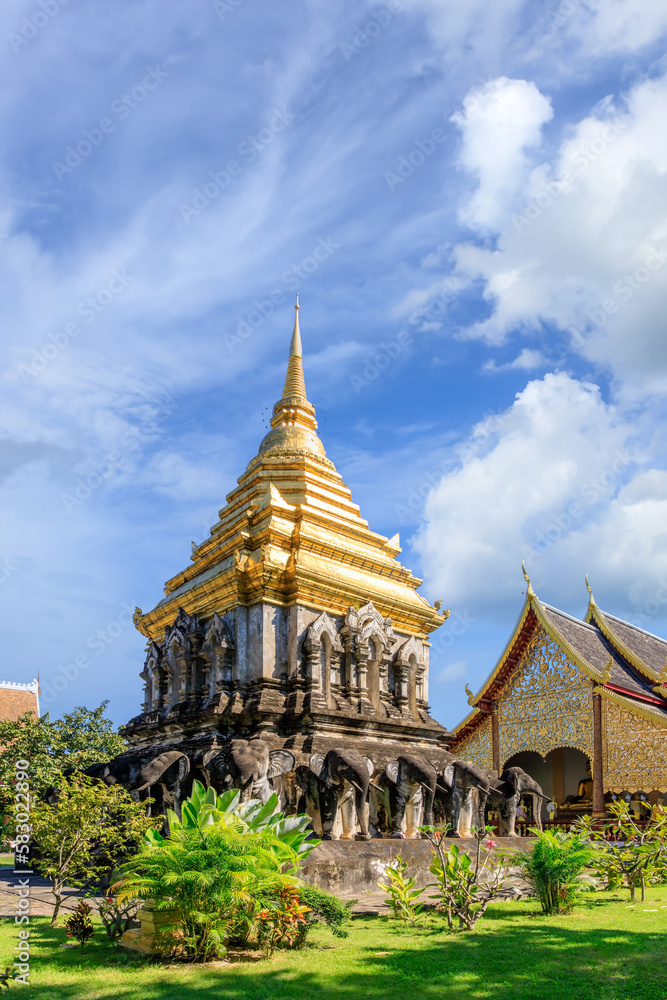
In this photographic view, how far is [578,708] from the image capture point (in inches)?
709

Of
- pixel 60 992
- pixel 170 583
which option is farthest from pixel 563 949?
pixel 170 583

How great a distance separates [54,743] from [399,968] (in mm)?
17364

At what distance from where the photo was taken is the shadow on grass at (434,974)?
5.30 meters

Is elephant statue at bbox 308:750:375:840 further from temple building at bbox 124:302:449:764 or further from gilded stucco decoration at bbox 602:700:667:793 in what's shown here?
gilded stucco decoration at bbox 602:700:667:793

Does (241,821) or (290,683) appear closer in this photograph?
(241,821)

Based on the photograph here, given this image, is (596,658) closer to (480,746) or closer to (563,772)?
(480,746)

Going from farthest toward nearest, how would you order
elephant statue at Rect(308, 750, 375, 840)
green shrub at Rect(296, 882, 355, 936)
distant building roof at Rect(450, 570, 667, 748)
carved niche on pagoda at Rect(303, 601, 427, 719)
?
distant building roof at Rect(450, 570, 667, 748), carved niche on pagoda at Rect(303, 601, 427, 719), elephant statue at Rect(308, 750, 375, 840), green shrub at Rect(296, 882, 355, 936)

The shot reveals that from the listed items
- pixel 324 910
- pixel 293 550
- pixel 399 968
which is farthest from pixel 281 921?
pixel 293 550

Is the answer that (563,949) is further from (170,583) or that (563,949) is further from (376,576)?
(170,583)

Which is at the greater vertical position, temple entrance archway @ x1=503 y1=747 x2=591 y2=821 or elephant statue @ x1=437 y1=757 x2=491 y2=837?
elephant statue @ x1=437 y1=757 x2=491 y2=837

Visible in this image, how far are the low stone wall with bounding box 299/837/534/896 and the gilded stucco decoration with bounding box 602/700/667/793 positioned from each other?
7683 millimetres

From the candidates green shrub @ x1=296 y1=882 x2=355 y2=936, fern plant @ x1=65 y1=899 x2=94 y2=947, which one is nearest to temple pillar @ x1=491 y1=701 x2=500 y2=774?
green shrub @ x1=296 y1=882 x2=355 y2=936

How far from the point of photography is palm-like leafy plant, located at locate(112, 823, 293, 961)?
→ 617 centimetres

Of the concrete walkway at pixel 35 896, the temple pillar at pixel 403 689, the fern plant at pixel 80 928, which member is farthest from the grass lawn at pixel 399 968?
the temple pillar at pixel 403 689
